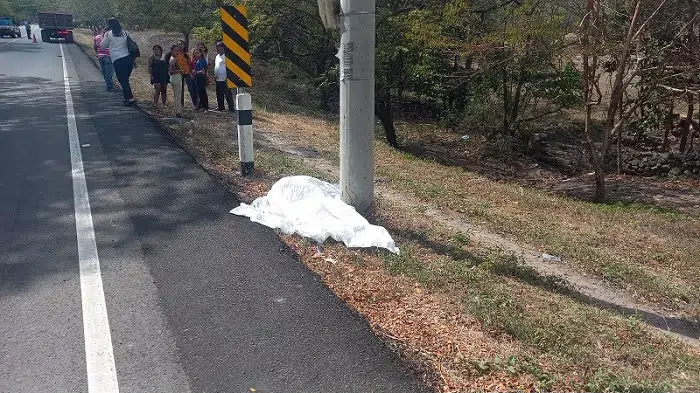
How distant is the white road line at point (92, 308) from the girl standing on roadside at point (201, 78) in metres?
6.19

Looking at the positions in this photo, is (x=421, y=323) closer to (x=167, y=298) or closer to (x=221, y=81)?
(x=167, y=298)

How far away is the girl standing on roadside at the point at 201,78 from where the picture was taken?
12625 millimetres

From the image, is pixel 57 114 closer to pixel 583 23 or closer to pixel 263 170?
pixel 263 170

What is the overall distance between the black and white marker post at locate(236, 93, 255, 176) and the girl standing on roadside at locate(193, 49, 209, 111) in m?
5.61

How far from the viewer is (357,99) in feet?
19.0

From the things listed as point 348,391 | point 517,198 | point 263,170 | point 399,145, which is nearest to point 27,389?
point 348,391

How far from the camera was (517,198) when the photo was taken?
33.3 feet

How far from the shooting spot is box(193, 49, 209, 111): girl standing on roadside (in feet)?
41.4

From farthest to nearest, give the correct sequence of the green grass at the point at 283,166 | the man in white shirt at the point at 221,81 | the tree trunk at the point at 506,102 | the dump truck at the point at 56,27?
the dump truck at the point at 56,27, the tree trunk at the point at 506,102, the man in white shirt at the point at 221,81, the green grass at the point at 283,166

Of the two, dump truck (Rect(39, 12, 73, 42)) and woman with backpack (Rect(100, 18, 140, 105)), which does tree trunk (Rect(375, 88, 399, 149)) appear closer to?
woman with backpack (Rect(100, 18, 140, 105))

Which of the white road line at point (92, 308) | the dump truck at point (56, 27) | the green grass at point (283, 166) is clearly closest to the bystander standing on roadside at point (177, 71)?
the green grass at point (283, 166)

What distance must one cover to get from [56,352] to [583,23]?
11.3 metres

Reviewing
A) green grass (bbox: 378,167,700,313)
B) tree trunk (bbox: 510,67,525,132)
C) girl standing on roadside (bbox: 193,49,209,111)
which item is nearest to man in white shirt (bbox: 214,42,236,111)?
girl standing on roadside (bbox: 193,49,209,111)

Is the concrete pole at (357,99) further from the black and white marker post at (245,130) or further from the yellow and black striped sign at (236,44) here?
the yellow and black striped sign at (236,44)
